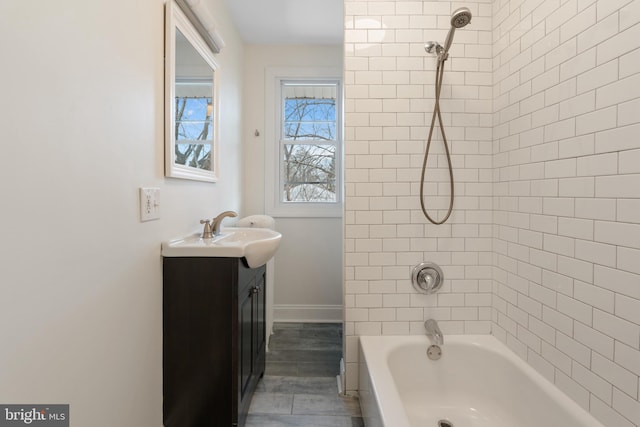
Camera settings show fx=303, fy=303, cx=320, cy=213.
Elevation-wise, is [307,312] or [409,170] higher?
[409,170]

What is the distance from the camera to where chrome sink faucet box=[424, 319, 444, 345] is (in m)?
1.60

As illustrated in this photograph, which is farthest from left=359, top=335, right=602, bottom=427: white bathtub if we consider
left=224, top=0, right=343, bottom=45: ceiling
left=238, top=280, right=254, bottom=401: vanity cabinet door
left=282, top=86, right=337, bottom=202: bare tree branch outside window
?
left=224, top=0, right=343, bottom=45: ceiling

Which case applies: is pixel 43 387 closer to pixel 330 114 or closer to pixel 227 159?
pixel 227 159

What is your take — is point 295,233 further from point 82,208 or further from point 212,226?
point 82,208

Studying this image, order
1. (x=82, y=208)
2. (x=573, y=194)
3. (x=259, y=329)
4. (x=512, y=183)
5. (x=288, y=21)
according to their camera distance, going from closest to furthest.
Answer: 1. (x=82, y=208)
2. (x=573, y=194)
3. (x=512, y=183)
4. (x=259, y=329)
5. (x=288, y=21)

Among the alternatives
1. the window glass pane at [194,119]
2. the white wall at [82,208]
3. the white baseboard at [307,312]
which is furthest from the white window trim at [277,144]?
the white wall at [82,208]

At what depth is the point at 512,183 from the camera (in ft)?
5.07

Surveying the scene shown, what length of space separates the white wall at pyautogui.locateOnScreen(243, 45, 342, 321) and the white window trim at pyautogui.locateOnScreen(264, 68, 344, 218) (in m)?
0.04

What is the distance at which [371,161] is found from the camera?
67.9 inches

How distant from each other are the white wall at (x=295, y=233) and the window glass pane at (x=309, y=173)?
0.74 ft

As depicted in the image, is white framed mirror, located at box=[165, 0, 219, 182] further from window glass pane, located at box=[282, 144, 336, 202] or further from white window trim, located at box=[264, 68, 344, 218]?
window glass pane, located at box=[282, 144, 336, 202]

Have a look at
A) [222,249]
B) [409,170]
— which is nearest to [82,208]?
[222,249]

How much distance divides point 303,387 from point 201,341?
859mm

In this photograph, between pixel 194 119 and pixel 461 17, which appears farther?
pixel 194 119
